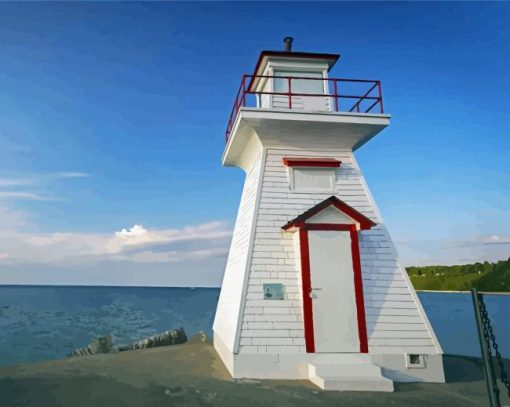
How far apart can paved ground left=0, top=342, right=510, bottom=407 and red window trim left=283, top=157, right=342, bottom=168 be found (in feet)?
17.0

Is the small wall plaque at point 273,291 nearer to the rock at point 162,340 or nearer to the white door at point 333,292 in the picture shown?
the white door at point 333,292

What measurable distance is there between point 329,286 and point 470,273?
83.7 m

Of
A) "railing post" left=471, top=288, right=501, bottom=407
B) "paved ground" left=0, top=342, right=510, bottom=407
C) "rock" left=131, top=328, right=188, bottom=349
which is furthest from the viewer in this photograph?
"rock" left=131, top=328, right=188, bottom=349

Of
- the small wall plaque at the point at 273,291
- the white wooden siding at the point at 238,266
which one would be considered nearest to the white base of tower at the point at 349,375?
the small wall plaque at the point at 273,291

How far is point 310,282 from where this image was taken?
8.73 m

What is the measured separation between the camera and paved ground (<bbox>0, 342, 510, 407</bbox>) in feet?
21.5

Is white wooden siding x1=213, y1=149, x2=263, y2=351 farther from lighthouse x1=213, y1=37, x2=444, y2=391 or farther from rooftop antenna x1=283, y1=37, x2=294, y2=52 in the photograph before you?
rooftop antenna x1=283, y1=37, x2=294, y2=52

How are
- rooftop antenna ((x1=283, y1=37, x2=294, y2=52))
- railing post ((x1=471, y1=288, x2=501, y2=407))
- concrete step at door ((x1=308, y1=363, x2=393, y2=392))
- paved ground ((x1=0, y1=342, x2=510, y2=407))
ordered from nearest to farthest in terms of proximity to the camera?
railing post ((x1=471, y1=288, x2=501, y2=407)), paved ground ((x1=0, y1=342, x2=510, y2=407)), concrete step at door ((x1=308, y1=363, x2=393, y2=392)), rooftop antenna ((x1=283, y1=37, x2=294, y2=52))

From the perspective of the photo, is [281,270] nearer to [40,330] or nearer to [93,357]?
[93,357]

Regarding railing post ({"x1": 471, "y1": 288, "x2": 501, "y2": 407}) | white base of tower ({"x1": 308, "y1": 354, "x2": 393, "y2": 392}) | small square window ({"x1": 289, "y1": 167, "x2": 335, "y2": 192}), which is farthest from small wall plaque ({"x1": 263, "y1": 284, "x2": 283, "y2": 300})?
railing post ({"x1": 471, "y1": 288, "x2": 501, "y2": 407})

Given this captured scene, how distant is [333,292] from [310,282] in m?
0.59

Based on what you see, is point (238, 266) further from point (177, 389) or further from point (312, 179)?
point (177, 389)

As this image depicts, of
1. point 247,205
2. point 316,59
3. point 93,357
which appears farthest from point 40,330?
point 316,59

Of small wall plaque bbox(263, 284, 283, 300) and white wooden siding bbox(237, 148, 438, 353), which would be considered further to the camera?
small wall plaque bbox(263, 284, 283, 300)
